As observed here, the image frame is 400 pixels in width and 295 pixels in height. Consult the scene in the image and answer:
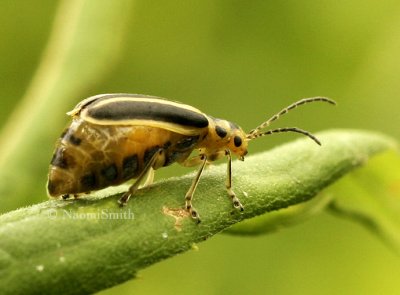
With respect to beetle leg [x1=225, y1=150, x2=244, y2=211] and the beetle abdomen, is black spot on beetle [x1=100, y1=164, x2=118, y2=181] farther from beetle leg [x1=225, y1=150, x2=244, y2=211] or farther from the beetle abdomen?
beetle leg [x1=225, y1=150, x2=244, y2=211]

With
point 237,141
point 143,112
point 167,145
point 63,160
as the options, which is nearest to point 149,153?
point 167,145

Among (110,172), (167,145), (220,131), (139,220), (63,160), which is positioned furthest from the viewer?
(220,131)

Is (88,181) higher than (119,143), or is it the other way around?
(119,143)

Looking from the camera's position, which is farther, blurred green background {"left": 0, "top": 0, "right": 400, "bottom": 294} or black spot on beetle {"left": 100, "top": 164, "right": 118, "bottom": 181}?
blurred green background {"left": 0, "top": 0, "right": 400, "bottom": 294}

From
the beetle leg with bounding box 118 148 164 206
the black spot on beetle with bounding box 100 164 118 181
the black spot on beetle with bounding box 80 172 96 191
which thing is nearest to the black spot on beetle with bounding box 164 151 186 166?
the beetle leg with bounding box 118 148 164 206

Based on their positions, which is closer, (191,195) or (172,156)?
(191,195)

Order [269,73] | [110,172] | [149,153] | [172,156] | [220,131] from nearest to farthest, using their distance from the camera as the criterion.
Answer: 1. [110,172]
2. [149,153]
3. [172,156]
4. [220,131]
5. [269,73]

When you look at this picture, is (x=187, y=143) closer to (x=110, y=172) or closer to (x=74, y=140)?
(x=110, y=172)

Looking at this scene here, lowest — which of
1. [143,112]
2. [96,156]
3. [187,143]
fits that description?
[96,156]

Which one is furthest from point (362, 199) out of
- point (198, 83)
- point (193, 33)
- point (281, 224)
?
point (193, 33)
